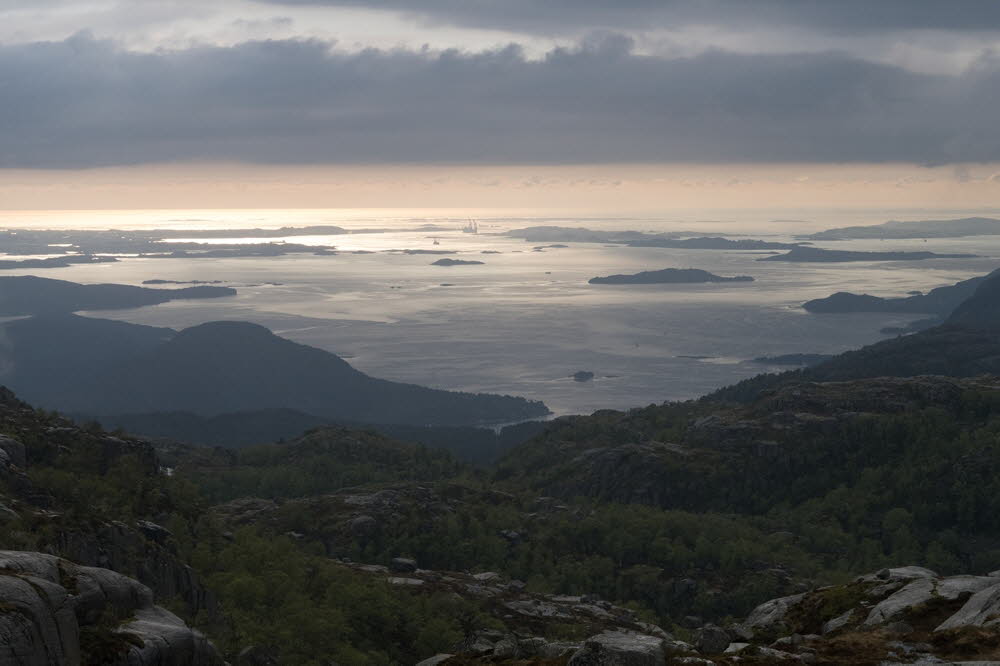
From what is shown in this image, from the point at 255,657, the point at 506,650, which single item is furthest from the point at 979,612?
the point at 255,657

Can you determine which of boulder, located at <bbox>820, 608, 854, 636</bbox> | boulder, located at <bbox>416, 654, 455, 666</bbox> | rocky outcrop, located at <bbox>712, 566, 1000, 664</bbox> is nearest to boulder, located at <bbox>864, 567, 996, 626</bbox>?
rocky outcrop, located at <bbox>712, 566, 1000, 664</bbox>

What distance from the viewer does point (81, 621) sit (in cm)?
3350

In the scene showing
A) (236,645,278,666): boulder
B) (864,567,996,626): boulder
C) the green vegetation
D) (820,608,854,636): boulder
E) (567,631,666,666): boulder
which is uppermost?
(567,631,666,666): boulder

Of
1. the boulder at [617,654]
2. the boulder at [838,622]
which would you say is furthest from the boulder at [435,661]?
the boulder at [838,622]

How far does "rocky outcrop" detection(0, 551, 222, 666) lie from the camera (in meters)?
27.8

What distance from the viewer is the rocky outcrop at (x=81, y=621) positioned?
2775 centimetres

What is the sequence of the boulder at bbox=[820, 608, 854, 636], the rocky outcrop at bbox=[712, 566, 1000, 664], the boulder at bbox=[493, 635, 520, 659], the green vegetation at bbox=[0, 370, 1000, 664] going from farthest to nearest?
the green vegetation at bbox=[0, 370, 1000, 664] → the boulder at bbox=[820, 608, 854, 636] → the boulder at bbox=[493, 635, 520, 659] → the rocky outcrop at bbox=[712, 566, 1000, 664]

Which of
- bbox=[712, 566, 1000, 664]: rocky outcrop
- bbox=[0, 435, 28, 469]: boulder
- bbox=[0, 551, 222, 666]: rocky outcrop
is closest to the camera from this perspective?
bbox=[0, 551, 222, 666]: rocky outcrop

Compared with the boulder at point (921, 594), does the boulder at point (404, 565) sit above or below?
below

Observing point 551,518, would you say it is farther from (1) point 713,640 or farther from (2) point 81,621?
(2) point 81,621

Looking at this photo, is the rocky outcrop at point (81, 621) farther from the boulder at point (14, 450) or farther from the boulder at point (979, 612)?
the boulder at point (14, 450)

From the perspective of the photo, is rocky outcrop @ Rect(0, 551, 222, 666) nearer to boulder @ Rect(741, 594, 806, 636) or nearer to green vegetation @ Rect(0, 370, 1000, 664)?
green vegetation @ Rect(0, 370, 1000, 664)

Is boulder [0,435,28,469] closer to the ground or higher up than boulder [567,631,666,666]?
closer to the ground

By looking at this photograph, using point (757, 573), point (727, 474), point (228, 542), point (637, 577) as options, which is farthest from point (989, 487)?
point (228, 542)
